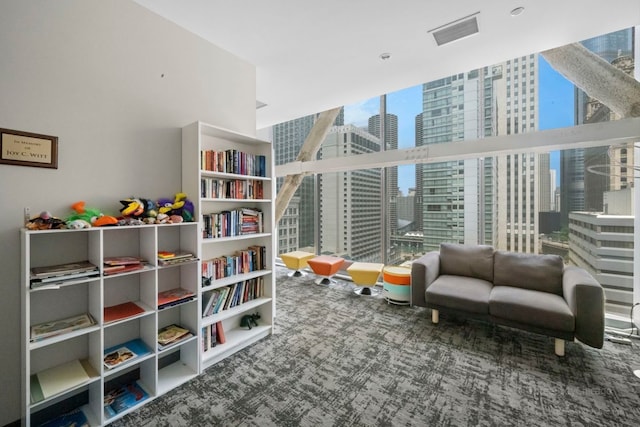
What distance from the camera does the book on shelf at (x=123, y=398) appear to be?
1788 mm

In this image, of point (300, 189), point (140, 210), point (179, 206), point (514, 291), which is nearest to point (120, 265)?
point (140, 210)

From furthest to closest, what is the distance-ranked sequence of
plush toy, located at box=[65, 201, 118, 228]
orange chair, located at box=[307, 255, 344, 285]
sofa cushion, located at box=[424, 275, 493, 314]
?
orange chair, located at box=[307, 255, 344, 285] < sofa cushion, located at box=[424, 275, 493, 314] < plush toy, located at box=[65, 201, 118, 228]

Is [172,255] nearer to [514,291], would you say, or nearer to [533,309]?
[533,309]

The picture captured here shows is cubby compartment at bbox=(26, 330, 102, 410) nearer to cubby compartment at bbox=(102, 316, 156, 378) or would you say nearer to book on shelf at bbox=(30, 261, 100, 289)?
cubby compartment at bbox=(102, 316, 156, 378)

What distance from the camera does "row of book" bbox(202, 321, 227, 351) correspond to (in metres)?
2.38

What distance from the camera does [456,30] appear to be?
2479 millimetres

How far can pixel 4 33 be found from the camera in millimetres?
1581

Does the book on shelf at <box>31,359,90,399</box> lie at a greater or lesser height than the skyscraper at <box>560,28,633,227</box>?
lesser

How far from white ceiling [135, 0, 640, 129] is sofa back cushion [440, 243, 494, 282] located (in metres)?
2.29

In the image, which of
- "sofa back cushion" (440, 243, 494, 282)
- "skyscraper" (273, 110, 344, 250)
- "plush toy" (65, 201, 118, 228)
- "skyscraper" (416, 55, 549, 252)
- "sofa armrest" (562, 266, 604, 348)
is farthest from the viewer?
"skyscraper" (273, 110, 344, 250)

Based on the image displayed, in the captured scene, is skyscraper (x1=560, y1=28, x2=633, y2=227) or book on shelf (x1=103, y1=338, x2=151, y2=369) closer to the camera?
book on shelf (x1=103, y1=338, x2=151, y2=369)

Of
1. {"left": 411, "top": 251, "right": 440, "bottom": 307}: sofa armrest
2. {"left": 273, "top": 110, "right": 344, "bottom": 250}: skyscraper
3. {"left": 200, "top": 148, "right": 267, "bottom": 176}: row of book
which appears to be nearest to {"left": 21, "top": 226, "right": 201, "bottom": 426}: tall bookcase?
{"left": 200, "top": 148, "right": 267, "bottom": 176}: row of book

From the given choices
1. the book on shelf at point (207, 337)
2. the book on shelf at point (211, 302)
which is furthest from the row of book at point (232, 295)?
the book on shelf at point (207, 337)

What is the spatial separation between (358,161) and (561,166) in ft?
8.70
